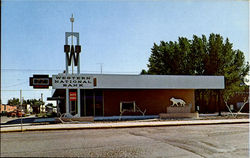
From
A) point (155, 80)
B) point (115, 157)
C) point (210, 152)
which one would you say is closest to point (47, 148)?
point (115, 157)

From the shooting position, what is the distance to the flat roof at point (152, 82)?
2598 cm

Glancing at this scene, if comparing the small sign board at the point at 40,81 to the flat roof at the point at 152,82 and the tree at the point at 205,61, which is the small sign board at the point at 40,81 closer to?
the flat roof at the point at 152,82

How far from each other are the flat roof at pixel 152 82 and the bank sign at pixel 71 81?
1.20 metres

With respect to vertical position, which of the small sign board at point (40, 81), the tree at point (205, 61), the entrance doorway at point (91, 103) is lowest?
the entrance doorway at point (91, 103)

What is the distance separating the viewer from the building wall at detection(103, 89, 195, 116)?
30484 millimetres

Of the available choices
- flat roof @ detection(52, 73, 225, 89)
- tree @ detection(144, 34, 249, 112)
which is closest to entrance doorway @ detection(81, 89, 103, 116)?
flat roof @ detection(52, 73, 225, 89)

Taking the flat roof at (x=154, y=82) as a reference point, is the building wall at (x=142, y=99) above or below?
below

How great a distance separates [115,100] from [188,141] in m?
19.9

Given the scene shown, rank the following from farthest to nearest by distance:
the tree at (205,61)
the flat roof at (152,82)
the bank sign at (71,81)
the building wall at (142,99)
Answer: the tree at (205,61) < the building wall at (142,99) < the flat roof at (152,82) < the bank sign at (71,81)

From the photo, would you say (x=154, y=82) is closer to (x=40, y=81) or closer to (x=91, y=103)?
(x=91, y=103)

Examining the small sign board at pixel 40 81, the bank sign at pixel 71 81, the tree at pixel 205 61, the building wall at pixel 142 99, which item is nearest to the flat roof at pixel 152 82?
the bank sign at pixel 71 81

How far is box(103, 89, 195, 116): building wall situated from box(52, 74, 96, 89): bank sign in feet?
24.1

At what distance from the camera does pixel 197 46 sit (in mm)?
45812

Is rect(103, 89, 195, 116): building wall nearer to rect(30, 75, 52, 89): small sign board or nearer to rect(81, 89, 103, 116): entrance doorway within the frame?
rect(81, 89, 103, 116): entrance doorway
